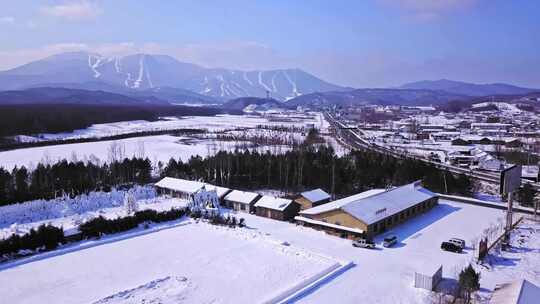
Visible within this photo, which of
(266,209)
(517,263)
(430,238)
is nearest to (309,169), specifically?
(266,209)

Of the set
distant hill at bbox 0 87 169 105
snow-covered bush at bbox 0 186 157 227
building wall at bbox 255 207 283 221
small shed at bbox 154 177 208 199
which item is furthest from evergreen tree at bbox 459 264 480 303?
distant hill at bbox 0 87 169 105

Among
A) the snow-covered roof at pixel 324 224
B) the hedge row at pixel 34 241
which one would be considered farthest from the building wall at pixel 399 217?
the hedge row at pixel 34 241

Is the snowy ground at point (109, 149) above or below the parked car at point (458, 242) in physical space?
above

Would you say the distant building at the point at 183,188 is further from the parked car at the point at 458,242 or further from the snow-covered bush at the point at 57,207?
the parked car at the point at 458,242

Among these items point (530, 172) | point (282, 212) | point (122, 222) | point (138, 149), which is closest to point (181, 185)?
point (122, 222)

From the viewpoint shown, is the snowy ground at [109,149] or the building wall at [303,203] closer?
the building wall at [303,203]

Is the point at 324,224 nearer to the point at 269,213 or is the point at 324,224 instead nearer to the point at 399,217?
the point at 269,213

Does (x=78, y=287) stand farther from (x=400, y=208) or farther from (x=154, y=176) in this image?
(x=154, y=176)
